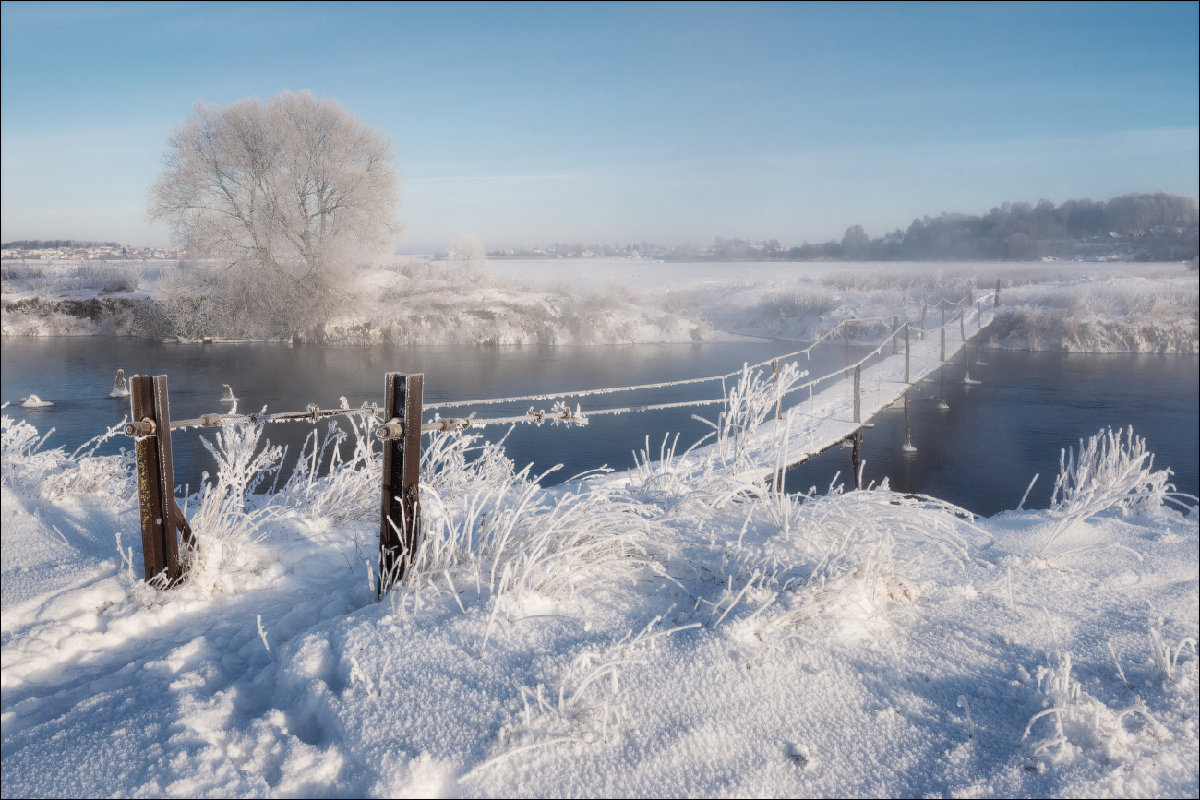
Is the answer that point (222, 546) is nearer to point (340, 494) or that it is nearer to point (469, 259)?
point (340, 494)

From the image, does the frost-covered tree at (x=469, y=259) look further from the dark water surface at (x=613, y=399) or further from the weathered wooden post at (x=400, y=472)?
the weathered wooden post at (x=400, y=472)

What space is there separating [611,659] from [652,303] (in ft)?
65.0

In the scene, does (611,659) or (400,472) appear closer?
(611,659)

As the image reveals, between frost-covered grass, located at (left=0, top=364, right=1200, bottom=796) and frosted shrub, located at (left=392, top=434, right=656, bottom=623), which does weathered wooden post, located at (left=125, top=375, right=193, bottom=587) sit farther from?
frosted shrub, located at (left=392, top=434, right=656, bottom=623)

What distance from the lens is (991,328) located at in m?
19.9

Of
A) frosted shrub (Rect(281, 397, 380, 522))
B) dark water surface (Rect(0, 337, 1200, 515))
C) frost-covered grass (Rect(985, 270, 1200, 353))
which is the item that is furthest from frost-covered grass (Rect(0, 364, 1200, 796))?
frost-covered grass (Rect(985, 270, 1200, 353))

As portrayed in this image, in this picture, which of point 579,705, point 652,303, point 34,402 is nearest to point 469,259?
point 652,303

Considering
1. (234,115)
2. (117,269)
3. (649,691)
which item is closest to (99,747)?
(649,691)

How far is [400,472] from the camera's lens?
217 centimetres

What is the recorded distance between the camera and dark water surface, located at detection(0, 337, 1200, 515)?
21.1ft

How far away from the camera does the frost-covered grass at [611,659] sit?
135 cm

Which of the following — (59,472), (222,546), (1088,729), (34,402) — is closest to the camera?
(1088,729)

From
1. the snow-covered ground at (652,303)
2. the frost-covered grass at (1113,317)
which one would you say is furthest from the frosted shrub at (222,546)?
the frost-covered grass at (1113,317)

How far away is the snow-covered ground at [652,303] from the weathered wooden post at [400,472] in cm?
713
